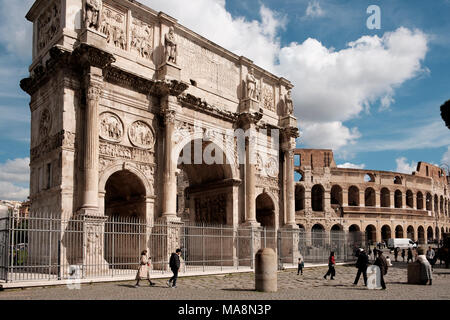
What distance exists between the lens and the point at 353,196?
45.6 meters

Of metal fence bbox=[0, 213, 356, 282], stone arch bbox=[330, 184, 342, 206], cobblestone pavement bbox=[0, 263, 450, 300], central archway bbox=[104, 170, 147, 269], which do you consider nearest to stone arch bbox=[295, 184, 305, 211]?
stone arch bbox=[330, 184, 342, 206]

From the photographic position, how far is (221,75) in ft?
67.6

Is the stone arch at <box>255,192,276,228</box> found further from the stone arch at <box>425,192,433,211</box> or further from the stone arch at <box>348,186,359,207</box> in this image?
the stone arch at <box>425,192,433,211</box>

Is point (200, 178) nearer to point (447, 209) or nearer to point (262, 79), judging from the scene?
point (262, 79)

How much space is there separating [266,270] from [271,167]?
12389 mm

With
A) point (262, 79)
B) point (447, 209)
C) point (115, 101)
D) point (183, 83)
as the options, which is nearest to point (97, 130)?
point (115, 101)

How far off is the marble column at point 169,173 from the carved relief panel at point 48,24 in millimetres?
4812

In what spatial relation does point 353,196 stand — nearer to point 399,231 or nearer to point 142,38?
point 399,231

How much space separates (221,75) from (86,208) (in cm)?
961

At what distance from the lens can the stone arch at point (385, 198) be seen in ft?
150

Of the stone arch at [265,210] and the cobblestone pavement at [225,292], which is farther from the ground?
the stone arch at [265,210]

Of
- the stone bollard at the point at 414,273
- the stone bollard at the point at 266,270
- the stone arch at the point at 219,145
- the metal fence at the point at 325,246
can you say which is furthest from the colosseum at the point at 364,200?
the stone bollard at the point at 266,270

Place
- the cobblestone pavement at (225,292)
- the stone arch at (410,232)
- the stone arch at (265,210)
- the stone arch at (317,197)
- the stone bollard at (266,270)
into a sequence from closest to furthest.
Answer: the cobblestone pavement at (225,292) < the stone bollard at (266,270) < the stone arch at (265,210) < the stone arch at (317,197) < the stone arch at (410,232)

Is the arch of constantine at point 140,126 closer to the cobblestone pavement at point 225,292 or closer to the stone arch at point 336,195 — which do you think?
the cobblestone pavement at point 225,292
